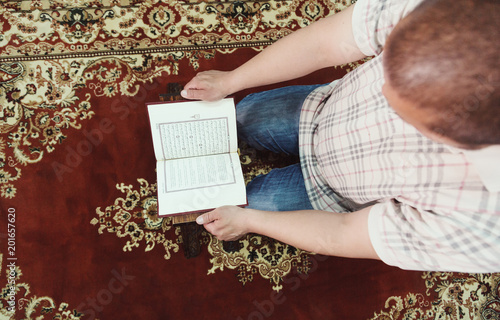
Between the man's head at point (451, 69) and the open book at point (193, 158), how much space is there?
1.64 feet

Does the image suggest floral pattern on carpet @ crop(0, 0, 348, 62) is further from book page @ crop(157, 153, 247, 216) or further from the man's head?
the man's head

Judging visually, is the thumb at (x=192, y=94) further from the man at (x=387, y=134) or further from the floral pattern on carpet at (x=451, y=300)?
the floral pattern on carpet at (x=451, y=300)

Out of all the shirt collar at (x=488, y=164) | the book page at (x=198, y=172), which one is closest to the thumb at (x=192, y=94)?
the book page at (x=198, y=172)

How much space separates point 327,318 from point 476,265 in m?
0.75

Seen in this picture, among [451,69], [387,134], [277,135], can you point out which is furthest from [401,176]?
[277,135]

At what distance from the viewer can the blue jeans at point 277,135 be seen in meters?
0.85

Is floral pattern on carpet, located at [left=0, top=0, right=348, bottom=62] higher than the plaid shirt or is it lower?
higher

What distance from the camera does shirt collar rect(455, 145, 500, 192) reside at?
1.18ft

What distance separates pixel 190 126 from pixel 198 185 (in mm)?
155

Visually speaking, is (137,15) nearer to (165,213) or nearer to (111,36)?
(111,36)

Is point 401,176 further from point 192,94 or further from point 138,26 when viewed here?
point 138,26

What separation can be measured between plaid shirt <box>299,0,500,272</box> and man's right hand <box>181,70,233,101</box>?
27cm

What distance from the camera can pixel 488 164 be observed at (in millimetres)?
397

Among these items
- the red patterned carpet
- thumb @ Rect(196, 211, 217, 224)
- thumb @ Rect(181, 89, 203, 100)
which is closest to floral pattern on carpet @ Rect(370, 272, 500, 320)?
the red patterned carpet
